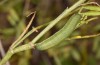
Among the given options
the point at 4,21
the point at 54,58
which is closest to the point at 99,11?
the point at 54,58

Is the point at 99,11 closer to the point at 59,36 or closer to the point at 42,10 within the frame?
the point at 59,36

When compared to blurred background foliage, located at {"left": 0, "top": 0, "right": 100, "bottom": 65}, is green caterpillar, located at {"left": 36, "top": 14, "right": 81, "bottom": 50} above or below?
above

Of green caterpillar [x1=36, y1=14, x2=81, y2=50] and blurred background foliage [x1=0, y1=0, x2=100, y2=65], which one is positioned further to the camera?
blurred background foliage [x1=0, y1=0, x2=100, y2=65]

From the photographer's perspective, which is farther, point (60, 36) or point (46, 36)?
point (46, 36)

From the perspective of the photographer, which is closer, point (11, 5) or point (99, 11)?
point (99, 11)

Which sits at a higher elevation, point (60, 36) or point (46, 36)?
point (60, 36)

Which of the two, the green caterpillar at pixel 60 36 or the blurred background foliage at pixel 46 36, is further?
the blurred background foliage at pixel 46 36

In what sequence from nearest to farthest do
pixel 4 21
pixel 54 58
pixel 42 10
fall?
pixel 54 58, pixel 42 10, pixel 4 21

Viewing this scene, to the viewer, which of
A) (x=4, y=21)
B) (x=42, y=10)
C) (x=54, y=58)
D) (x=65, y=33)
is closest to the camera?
(x=65, y=33)

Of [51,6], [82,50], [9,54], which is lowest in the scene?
[82,50]

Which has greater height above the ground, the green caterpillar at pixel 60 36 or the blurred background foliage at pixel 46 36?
the green caterpillar at pixel 60 36

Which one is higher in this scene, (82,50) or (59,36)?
(59,36)
